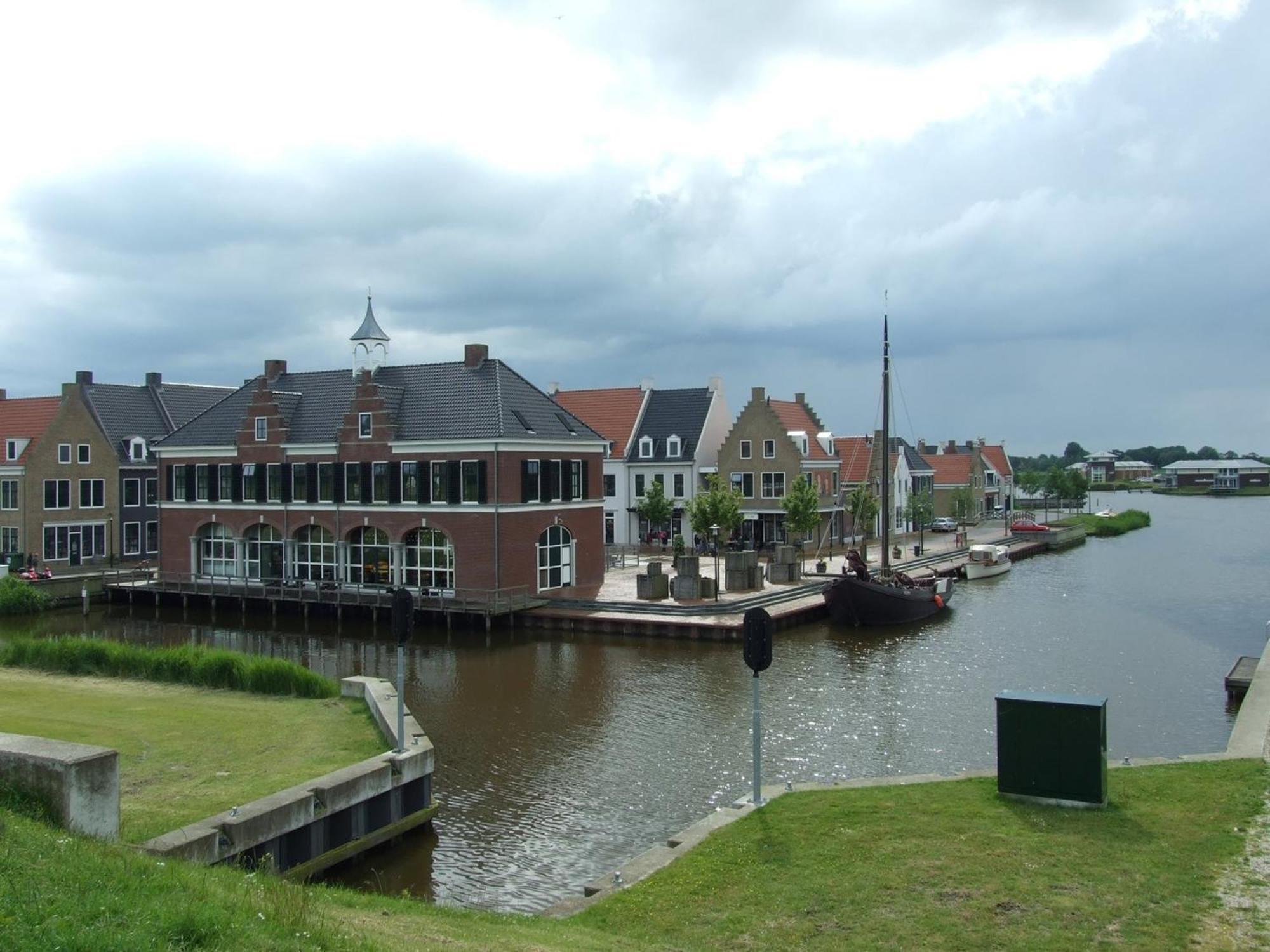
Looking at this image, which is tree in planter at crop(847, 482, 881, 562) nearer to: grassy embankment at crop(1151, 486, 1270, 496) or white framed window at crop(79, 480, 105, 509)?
white framed window at crop(79, 480, 105, 509)

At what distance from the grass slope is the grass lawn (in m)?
6.56

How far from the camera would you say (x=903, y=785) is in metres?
14.5

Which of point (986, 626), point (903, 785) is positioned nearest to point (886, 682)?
point (986, 626)

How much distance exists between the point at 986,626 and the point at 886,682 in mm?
11480

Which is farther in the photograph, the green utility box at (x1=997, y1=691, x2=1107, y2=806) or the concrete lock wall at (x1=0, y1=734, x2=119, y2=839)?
the green utility box at (x1=997, y1=691, x2=1107, y2=806)

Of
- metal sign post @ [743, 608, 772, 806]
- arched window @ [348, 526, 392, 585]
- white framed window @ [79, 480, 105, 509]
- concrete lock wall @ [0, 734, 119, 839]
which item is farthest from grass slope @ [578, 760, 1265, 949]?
white framed window @ [79, 480, 105, 509]

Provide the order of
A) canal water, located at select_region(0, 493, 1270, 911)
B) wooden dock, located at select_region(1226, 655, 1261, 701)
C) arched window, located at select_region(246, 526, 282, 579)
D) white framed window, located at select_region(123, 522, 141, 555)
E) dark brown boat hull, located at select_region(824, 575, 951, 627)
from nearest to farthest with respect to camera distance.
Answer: canal water, located at select_region(0, 493, 1270, 911), wooden dock, located at select_region(1226, 655, 1261, 701), dark brown boat hull, located at select_region(824, 575, 951, 627), arched window, located at select_region(246, 526, 282, 579), white framed window, located at select_region(123, 522, 141, 555)

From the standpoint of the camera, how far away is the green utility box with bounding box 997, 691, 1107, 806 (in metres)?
12.8

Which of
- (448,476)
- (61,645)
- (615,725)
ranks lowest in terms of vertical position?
(615,725)

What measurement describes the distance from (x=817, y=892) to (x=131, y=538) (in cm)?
5136

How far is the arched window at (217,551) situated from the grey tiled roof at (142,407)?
990cm

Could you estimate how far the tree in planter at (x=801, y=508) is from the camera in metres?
50.3

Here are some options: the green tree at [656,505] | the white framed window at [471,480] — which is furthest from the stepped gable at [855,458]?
the white framed window at [471,480]

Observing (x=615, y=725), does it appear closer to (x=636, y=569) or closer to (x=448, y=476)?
(x=448, y=476)
